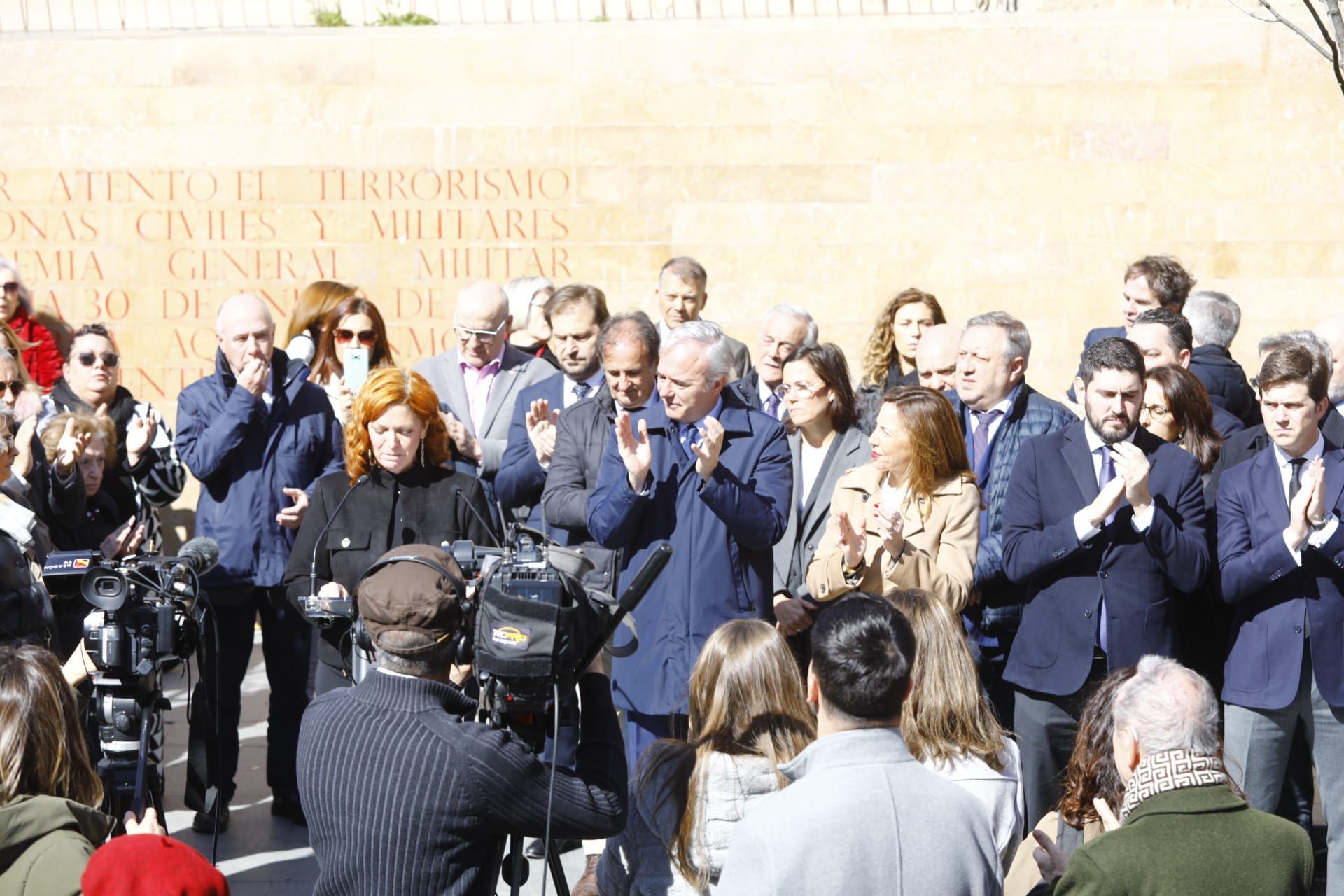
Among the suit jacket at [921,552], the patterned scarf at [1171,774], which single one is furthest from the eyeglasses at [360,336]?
the patterned scarf at [1171,774]

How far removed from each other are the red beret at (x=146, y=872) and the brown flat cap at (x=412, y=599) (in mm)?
692

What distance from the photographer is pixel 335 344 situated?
7465mm

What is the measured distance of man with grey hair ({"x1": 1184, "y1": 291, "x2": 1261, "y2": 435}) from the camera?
7.00 meters

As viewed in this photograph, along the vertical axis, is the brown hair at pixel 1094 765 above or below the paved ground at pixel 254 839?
above

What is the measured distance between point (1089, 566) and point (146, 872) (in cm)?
363

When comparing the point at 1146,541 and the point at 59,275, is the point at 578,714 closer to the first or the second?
the point at 1146,541

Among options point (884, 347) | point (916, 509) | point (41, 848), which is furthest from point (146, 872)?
point (884, 347)

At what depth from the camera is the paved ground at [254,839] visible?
5.94 meters

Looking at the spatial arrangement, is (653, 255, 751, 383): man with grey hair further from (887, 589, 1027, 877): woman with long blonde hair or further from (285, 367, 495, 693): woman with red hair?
(887, 589, 1027, 877): woman with long blonde hair

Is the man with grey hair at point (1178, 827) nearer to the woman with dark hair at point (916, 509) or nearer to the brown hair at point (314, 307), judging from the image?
the woman with dark hair at point (916, 509)

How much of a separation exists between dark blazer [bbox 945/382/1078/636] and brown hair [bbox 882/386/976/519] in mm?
119

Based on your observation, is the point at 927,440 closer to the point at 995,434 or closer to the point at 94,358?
the point at 995,434

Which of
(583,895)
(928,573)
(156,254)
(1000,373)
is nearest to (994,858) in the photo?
(583,895)

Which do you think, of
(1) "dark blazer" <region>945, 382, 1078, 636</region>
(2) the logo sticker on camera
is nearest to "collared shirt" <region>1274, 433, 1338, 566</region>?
(1) "dark blazer" <region>945, 382, 1078, 636</region>
